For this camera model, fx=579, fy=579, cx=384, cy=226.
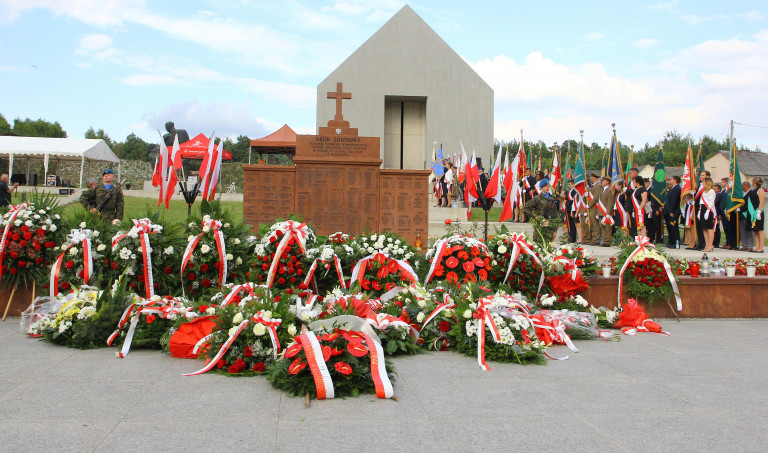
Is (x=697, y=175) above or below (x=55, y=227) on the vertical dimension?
above

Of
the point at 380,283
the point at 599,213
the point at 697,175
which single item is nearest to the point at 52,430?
the point at 380,283

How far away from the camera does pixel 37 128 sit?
2327 inches

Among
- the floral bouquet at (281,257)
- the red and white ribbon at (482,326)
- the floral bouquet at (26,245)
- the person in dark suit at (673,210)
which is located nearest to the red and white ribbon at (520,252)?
the red and white ribbon at (482,326)

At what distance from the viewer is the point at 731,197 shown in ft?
45.7

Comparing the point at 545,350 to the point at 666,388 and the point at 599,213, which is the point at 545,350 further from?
the point at 599,213

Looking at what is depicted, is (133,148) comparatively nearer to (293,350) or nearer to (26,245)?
(26,245)

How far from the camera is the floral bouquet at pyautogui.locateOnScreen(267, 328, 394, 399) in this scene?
4.14m

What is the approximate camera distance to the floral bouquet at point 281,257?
22.8 ft

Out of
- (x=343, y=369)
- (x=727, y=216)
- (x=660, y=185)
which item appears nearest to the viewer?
(x=343, y=369)

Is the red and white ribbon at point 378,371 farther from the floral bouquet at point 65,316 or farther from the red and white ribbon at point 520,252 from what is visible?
the red and white ribbon at point 520,252

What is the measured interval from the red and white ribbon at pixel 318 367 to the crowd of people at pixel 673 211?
10.3m

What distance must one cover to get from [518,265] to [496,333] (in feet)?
7.00

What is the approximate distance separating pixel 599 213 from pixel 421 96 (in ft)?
54.9

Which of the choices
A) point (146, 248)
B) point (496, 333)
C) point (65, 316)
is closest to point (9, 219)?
point (146, 248)
